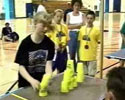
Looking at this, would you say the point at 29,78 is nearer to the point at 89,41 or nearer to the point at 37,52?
the point at 37,52

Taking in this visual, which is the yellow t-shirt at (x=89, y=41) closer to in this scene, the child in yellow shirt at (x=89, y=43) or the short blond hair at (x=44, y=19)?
the child in yellow shirt at (x=89, y=43)

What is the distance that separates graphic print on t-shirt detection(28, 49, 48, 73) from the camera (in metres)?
1.95

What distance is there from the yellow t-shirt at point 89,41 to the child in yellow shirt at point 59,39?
0.79 ft

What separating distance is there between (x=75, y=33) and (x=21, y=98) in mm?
2054

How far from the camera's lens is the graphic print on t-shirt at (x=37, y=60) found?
1946 millimetres

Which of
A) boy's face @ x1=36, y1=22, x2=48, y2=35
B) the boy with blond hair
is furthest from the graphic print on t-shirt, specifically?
boy's face @ x1=36, y1=22, x2=48, y2=35

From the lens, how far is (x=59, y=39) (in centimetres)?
351

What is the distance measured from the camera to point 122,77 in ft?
2.70

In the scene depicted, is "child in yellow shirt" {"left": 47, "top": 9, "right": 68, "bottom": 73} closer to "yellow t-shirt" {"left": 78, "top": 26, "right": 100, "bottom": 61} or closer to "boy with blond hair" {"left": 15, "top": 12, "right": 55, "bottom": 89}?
"yellow t-shirt" {"left": 78, "top": 26, "right": 100, "bottom": 61}

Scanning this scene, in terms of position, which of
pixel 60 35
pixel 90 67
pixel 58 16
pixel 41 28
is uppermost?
pixel 58 16

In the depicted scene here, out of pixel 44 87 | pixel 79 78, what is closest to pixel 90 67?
pixel 79 78

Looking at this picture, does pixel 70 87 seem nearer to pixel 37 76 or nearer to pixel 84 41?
pixel 37 76

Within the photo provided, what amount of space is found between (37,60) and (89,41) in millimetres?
1486

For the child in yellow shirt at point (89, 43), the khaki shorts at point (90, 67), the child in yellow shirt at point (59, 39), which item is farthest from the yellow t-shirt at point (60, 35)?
the khaki shorts at point (90, 67)
